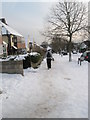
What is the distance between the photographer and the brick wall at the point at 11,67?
944 cm

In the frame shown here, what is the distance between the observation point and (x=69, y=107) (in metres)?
5.00

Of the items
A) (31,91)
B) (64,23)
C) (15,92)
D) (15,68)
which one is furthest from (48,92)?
(64,23)

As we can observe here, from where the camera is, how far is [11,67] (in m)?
9.52

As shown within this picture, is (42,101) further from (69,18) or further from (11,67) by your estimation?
(69,18)

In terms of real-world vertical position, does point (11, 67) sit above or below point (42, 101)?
above

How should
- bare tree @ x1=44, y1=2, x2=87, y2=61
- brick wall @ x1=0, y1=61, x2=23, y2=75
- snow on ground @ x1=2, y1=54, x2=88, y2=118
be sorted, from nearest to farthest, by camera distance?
1. snow on ground @ x1=2, y1=54, x2=88, y2=118
2. brick wall @ x1=0, y1=61, x2=23, y2=75
3. bare tree @ x1=44, y1=2, x2=87, y2=61

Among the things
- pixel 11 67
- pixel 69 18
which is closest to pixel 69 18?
pixel 69 18

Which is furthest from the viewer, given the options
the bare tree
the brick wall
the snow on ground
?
the bare tree

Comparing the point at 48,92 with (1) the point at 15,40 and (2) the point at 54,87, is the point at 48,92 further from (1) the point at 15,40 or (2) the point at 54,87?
(1) the point at 15,40

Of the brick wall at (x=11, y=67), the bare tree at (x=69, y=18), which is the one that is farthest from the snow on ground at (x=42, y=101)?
A: the bare tree at (x=69, y=18)

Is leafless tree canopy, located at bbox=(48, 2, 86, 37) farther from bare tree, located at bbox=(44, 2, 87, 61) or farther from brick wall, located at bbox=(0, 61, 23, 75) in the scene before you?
brick wall, located at bbox=(0, 61, 23, 75)

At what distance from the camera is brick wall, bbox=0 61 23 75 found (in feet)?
31.0

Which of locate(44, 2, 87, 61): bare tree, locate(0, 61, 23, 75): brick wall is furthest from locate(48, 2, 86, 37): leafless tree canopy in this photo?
locate(0, 61, 23, 75): brick wall

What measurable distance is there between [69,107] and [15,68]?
5.20 meters
